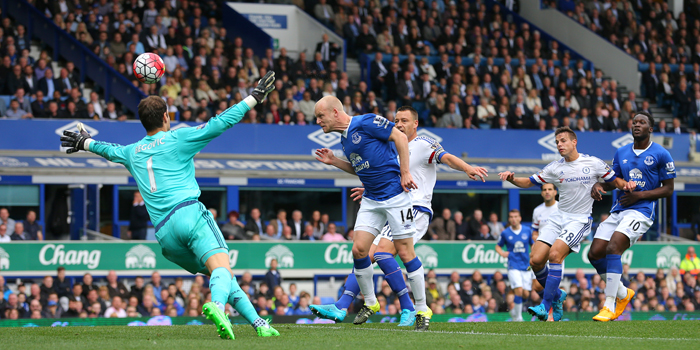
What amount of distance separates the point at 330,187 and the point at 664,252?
7.63 metres

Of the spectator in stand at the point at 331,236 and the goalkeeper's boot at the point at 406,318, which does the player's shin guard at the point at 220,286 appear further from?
the spectator in stand at the point at 331,236

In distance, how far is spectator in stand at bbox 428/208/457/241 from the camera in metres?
19.7

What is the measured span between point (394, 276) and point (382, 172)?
1115mm

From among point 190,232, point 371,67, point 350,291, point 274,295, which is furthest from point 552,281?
point 371,67

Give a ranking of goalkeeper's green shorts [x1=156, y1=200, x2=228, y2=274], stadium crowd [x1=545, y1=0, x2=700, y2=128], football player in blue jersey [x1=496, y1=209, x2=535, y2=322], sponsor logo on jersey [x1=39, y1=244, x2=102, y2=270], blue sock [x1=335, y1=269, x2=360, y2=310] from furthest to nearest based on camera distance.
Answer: stadium crowd [x1=545, y1=0, x2=700, y2=128] < sponsor logo on jersey [x1=39, y1=244, x2=102, y2=270] < football player in blue jersey [x1=496, y1=209, x2=535, y2=322] < blue sock [x1=335, y1=269, x2=360, y2=310] < goalkeeper's green shorts [x1=156, y1=200, x2=228, y2=274]

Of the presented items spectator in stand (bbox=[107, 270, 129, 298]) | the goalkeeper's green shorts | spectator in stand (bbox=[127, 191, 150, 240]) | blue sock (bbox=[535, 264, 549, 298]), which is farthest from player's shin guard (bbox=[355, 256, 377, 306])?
spectator in stand (bbox=[127, 191, 150, 240])

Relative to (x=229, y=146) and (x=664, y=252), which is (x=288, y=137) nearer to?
(x=229, y=146)

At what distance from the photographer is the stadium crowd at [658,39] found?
2589cm

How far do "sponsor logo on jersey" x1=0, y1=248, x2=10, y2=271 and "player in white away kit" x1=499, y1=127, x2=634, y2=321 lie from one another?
9391 mm

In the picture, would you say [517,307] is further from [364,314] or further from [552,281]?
[364,314]

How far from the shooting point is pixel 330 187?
1986 cm

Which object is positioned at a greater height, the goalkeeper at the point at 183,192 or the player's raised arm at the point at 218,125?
the player's raised arm at the point at 218,125

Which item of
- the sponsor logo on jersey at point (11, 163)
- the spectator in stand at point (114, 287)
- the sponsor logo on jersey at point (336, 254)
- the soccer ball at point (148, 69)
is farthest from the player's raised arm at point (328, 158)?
the sponsor logo on jersey at point (11, 163)

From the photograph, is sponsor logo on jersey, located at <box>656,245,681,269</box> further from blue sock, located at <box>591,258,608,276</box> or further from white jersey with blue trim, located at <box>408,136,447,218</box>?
white jersey with blue trim, located at <box>408,136,447,218</box>
